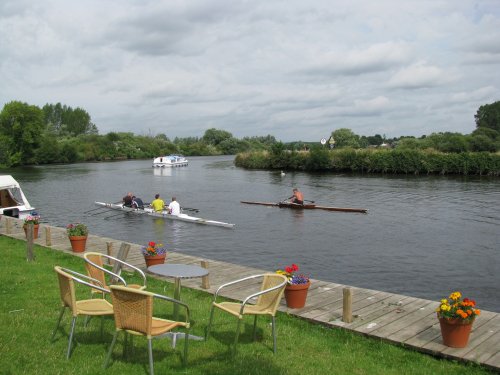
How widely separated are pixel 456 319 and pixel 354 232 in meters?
19.7

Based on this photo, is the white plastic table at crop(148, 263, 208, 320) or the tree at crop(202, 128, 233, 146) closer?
the white plastic table at crop(148, 263, 208, 320)

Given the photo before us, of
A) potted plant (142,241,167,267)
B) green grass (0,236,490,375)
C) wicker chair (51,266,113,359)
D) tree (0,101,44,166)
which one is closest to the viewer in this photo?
green grass (0,236,490,375)

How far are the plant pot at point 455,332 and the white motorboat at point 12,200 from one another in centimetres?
2660

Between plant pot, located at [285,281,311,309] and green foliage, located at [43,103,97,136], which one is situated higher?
green foliage, located at [43,103,97,136]

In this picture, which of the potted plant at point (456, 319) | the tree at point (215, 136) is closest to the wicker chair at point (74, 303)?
the potted plant at point (456, 319)

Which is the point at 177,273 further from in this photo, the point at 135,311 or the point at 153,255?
the point at 153,255

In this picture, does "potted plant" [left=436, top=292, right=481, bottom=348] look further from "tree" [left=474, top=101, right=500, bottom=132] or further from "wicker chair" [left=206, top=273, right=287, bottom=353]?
"tree" [left=474, top=101, right=500, bottom=132]

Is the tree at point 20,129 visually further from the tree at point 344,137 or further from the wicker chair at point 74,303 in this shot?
the wicker chair at point 74,303

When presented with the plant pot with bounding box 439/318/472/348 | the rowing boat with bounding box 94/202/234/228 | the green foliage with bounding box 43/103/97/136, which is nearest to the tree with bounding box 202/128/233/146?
the green foliage with bounding box 43/103/97/136

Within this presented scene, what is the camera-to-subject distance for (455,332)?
762cm

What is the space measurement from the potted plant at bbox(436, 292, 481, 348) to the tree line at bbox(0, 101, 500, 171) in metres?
65.9

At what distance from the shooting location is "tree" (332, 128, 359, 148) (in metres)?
120

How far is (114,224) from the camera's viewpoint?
101ft

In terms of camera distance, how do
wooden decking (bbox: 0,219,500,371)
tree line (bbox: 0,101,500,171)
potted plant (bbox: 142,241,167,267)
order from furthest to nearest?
1. tree line (bbox: 0,101,500,171)
2. potted plant (bbox: 142,241,167,267)
3. wooden decking (bbox: 0,219,500,371)
